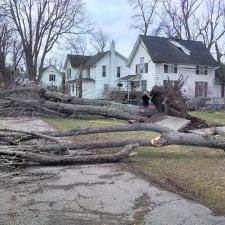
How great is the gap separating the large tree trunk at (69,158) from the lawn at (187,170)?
21 cm

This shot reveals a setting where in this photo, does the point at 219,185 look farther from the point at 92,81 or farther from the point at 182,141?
the point at 92,81

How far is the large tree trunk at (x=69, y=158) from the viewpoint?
339 inches

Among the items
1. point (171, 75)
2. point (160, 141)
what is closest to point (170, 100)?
point (160, 141)

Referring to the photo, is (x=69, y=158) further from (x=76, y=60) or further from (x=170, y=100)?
(x=76, y=60)

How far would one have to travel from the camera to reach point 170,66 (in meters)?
45.4

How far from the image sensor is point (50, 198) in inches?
255

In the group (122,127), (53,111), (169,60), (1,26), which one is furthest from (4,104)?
(1,26)

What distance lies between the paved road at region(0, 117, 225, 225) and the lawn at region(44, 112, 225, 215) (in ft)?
0.98

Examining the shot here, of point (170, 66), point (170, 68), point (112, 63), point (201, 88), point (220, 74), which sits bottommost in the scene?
point (201, 88)

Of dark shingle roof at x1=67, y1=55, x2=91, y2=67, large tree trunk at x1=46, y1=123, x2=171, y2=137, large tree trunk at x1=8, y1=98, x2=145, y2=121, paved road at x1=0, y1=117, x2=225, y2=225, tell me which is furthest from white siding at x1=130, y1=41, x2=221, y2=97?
paved road at x1=0, y1=117, x2=225, y2=225

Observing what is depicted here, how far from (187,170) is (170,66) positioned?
37757mm

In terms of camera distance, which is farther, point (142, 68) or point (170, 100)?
point (142, 68)

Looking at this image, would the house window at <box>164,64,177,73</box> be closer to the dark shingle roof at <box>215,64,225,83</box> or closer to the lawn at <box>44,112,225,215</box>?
the dark shingle roof at <box>215,64,225,83</box>

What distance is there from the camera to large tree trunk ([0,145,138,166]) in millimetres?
8617
